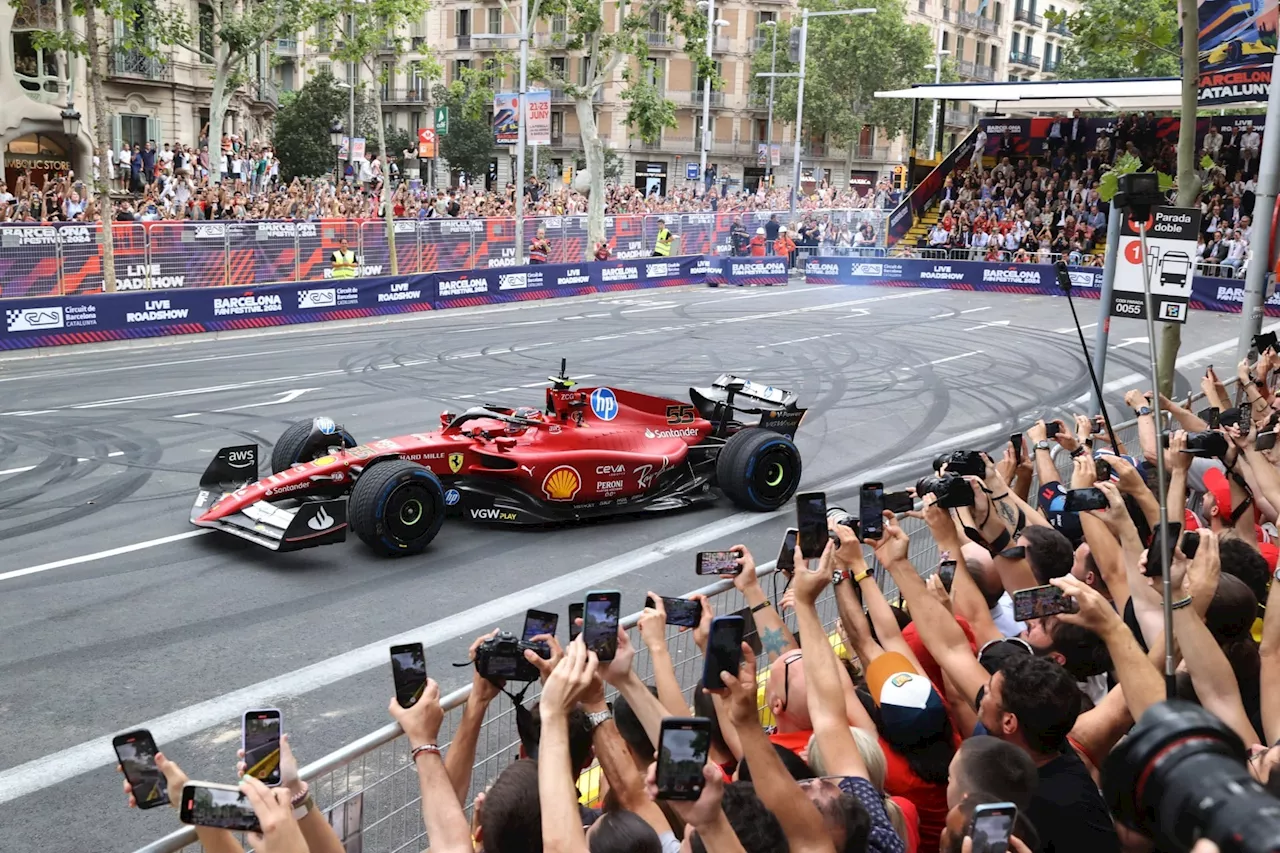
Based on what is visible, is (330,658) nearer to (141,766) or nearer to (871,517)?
(871,517)

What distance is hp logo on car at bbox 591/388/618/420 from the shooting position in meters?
11.1

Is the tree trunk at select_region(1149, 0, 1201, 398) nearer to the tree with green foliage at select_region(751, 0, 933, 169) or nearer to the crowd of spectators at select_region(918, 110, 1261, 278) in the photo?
the crowd of spectators at select_region(918, 110, 1261, 278)

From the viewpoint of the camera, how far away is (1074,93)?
34.1 meters

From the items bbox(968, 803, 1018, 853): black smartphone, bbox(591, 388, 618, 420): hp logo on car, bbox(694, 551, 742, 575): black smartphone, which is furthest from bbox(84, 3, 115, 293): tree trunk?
bbox(968, 803, 1018, 853): black smartphone

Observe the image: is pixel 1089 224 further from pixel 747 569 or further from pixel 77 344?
pixel 747 569

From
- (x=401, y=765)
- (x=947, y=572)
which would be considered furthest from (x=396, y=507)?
(x=947, y=572)

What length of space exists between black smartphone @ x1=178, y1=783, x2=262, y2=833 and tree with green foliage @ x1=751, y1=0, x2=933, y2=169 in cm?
Result: 6561

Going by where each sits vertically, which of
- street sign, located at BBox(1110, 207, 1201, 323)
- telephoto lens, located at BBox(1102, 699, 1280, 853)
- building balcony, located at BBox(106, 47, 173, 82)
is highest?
building balcony, located at BBox(106, 47, 173, 82)

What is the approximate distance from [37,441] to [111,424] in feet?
3.44

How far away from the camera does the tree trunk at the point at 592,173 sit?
3362 cm

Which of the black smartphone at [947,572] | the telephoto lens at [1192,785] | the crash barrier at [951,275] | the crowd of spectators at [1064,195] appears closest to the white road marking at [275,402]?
the black smartphone at [947,572]

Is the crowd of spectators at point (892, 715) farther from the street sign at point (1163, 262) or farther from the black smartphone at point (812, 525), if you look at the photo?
the street sign at point (1163, 262)

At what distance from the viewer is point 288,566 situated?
944cm

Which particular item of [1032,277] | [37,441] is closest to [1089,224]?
[1032,277]
